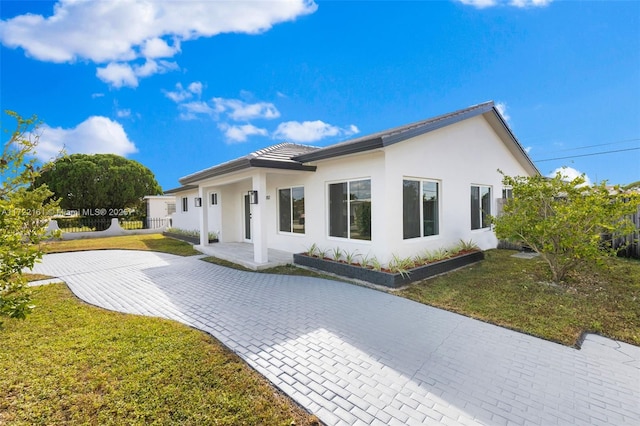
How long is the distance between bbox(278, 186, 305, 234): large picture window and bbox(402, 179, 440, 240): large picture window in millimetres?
3877

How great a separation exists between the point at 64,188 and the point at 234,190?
21487mm

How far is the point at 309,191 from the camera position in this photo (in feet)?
33.9

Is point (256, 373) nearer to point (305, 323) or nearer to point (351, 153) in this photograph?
point (305, 323)

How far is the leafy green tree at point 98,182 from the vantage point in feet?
85.2

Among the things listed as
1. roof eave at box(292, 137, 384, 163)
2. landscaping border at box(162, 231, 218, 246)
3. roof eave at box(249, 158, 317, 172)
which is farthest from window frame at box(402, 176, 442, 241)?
landscaping border at box(162, 231, 218, 246)

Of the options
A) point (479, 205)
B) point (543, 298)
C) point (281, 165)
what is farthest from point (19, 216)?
point (479, 205)

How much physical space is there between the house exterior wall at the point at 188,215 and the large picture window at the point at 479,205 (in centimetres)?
1525

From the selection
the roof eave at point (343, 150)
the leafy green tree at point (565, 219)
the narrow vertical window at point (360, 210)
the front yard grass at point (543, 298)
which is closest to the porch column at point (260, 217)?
the roof eave at point (343, 150)

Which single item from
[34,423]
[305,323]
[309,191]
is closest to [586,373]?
[305,323]

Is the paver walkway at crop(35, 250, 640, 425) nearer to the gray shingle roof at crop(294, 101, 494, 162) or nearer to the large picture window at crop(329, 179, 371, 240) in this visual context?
the large picture window at crop(329, 179, 371, 240)

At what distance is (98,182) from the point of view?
2731cm

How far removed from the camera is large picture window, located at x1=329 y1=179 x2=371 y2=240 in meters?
8.58

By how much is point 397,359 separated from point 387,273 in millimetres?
3481

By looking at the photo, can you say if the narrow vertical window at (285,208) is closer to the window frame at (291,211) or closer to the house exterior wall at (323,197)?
the window frame at (291,211)
